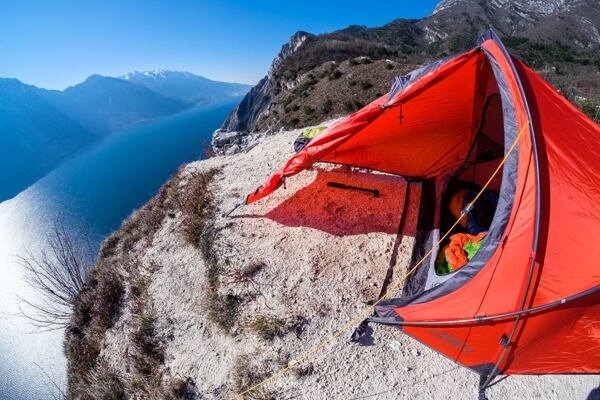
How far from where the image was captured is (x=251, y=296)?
6.21 metres

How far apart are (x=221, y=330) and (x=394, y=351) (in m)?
3.25

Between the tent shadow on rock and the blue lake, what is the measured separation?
10.1m

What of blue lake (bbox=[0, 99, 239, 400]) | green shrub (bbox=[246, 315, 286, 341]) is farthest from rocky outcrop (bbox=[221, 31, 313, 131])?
green shrub (bbox=[246, 315, 286, 341])

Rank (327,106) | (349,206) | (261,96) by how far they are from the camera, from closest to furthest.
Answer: (349,206) → (327,106) → (261,96)

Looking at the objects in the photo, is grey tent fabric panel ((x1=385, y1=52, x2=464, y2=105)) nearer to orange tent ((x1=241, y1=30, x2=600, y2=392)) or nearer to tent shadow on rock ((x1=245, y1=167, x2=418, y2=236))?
orange tent ((x1=241, y1=30, x2=600, y2=392))

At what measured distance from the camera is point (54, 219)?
41219mm

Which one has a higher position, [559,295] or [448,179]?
[448,179]

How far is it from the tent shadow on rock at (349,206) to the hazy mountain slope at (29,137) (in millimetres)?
106883

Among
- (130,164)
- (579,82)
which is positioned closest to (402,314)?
(579,82)

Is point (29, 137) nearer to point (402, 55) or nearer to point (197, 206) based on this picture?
point (402, 55)

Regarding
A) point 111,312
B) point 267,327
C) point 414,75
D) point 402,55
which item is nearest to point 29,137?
point 402,55

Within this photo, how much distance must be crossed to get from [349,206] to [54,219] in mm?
47571

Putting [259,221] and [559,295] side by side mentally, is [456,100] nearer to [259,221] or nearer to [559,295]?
[559,295]

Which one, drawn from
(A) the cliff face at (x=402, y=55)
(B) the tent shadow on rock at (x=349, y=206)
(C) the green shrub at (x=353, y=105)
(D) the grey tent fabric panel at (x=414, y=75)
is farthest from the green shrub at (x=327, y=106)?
(D) the grey tent fabric panel at (x=414, y=75)
